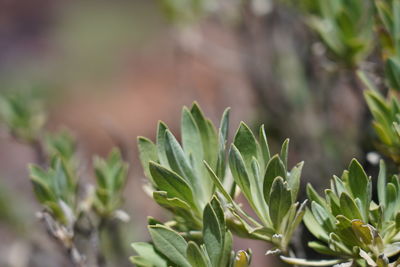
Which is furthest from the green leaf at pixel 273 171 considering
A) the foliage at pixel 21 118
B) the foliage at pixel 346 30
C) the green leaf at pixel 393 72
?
the foliage at pixel 21 118

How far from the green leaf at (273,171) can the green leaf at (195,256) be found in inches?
3.7

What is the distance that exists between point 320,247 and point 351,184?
0.08 m

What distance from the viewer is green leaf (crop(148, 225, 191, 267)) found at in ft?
1.91

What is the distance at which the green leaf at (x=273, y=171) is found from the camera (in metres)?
0.56

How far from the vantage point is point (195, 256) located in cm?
56

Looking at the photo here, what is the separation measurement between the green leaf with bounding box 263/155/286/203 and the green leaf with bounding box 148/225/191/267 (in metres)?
0.10

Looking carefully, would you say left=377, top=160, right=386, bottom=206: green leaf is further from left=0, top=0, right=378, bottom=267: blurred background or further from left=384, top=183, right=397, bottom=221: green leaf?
left=0, top=0, right=378, bottom=267: blurred background

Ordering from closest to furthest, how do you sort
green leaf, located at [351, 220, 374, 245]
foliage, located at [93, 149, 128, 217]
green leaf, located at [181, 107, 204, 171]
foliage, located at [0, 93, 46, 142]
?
green leaf, located at [351, 220, 374, 245]
green leaf, located at [181, 107, 204, 171]
foliage, located at [93, 149, 128, 217]
foliage, located at [0, 93, 46, 142]

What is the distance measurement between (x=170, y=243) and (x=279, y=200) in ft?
0.39

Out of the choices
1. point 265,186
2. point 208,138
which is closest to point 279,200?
point 265,186

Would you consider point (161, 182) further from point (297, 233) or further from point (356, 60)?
point (356, 60)

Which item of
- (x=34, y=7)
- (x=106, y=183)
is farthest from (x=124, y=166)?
(x=34, y=7)

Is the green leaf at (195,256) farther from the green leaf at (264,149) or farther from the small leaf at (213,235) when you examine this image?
the green leaf at (264,149)

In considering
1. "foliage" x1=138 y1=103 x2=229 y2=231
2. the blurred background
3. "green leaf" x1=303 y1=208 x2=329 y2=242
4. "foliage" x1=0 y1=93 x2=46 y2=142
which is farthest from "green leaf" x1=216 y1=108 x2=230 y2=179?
"foliage" x1=0 y1=93 x2=46 y2=142
